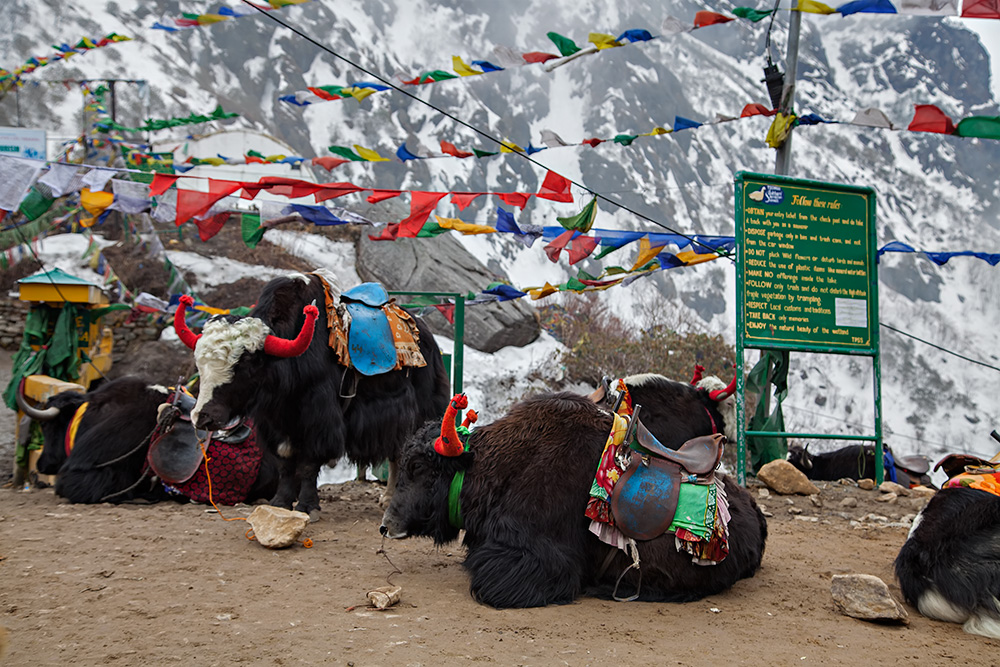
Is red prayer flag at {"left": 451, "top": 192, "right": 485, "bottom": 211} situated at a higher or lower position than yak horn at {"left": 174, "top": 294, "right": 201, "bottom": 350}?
higher

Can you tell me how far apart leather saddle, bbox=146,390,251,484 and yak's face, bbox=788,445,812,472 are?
22.4 ft

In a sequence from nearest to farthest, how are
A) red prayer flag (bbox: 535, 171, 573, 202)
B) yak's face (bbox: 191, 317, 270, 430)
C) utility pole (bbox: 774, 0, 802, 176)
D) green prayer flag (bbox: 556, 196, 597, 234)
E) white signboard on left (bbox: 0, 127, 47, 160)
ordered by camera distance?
yak's face (bbox: 191, 317, 270, 430) → green prayer flag (bbox: 556, 196, 597, 234) → red prayer flag (bbox: 535, 171, 573, 202) → utility pole (bbox: 774, 0, 802, 176) → white signboard on left (bbox: 0, 127, 47, 160)

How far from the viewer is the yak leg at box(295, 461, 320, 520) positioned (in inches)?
189

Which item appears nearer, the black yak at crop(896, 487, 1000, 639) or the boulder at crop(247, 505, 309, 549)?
the black yak at crop(896, 487, 1000, 639)

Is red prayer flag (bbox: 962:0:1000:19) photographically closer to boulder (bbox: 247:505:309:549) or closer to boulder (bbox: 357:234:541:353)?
boulder (bbox: 247:505:309:549)

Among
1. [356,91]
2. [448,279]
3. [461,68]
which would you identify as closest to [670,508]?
[461,68]

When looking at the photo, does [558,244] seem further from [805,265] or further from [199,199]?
[199,199]

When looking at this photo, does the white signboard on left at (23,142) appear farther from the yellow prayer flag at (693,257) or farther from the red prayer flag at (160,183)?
the yellow prayer flag at (693,257)

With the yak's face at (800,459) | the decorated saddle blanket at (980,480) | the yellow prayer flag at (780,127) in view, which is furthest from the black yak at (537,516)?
the yak's face at (800,459)

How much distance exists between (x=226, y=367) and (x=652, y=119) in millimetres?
40582

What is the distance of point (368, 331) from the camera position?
198 inches

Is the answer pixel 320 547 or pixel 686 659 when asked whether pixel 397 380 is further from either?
pixel 686 659

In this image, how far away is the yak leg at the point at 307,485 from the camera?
4789mm

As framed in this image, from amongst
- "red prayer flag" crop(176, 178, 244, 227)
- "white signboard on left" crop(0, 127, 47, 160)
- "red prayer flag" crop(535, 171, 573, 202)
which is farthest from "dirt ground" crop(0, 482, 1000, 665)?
"white signboard on left" crop(0, 127, 47, 160)
